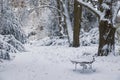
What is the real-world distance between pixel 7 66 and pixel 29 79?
212cm

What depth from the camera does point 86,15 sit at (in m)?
29.9

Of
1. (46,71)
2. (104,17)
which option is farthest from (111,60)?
(46,71)

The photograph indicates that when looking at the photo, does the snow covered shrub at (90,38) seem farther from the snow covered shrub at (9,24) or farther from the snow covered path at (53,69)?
the snow covered path at (53,69)

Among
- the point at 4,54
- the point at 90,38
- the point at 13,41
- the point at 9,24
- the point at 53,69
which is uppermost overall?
the point at 9,24

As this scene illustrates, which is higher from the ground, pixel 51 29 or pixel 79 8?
pixel 79 8

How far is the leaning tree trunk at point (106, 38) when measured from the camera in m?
14.3

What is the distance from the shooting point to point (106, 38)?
14.4 m

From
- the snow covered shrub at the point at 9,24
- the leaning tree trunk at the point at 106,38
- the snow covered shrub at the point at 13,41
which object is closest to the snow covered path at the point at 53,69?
the leaning tree trunk at the point at 106,38

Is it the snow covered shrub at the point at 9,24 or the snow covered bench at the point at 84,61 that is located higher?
the snow covered shrub at the point at 9,24

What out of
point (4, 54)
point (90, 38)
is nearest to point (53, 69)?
point (4, 54)

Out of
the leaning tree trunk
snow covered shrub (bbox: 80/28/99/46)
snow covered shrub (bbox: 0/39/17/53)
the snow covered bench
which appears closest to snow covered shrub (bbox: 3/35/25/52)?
snow covered shrub (bbox: 0/39/17/53)

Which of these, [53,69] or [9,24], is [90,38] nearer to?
[9,24]

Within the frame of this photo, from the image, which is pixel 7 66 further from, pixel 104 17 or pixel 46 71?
pixel 104 17

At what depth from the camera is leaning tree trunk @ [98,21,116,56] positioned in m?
14.3
